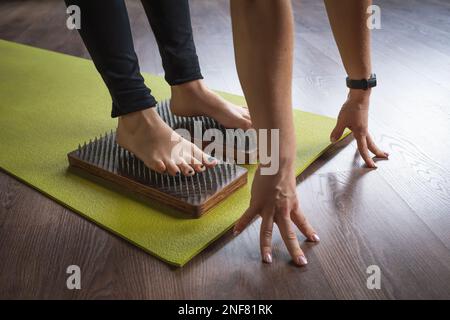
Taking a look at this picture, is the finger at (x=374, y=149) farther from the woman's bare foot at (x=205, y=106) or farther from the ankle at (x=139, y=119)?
the ankle at (x=139, y=119)

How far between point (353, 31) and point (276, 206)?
43cm

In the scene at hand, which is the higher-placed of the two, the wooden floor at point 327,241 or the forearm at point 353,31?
the forearm at point 353,31

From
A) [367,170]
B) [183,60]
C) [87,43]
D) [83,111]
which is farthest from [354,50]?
[83,111]

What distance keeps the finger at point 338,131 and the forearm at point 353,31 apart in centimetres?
12

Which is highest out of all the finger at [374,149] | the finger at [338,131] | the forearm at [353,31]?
the forearm at [353,31]

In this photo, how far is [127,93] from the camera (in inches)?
41.1

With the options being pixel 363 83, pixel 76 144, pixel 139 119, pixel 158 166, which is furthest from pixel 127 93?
pixel 363 83

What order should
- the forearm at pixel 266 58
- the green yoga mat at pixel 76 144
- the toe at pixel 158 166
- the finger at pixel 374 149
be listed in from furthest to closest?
the finger at pixel 374 149
the toe at pixel 158 166
the green yoga mat at pixel 76 144
the forearm at pixel 266 58

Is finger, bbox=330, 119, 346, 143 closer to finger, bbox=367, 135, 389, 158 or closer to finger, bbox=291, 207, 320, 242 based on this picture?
finger, bbox=367, 135, 389, 158

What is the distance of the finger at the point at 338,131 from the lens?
114 cm

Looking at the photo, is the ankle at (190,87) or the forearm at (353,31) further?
the ankle at (190,87)

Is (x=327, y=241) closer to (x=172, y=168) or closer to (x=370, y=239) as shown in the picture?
(x=370, y=239)

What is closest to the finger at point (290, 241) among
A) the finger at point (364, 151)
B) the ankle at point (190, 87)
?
the finger at point (364, 151)

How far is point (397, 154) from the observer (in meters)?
1.14
